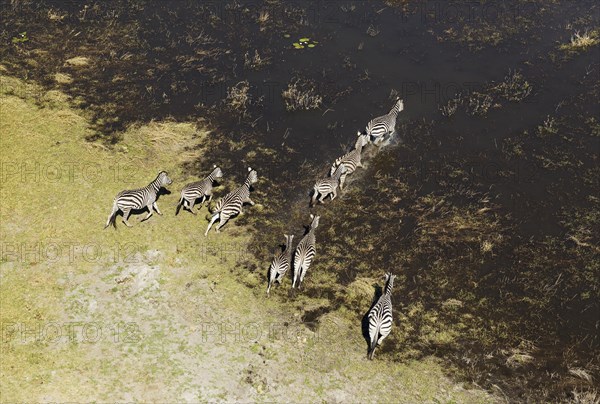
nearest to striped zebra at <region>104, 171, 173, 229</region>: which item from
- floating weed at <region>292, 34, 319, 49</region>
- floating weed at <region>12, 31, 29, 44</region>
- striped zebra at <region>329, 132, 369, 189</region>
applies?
striped zebra at <region>329, 132, 369, 189</region>

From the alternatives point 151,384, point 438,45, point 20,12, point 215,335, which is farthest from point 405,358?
point 20,12

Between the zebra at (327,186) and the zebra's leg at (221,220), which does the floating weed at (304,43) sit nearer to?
the zebra at (327,186)

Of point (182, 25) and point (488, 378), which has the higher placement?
point (182, 25)

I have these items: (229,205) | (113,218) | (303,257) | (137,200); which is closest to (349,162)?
(229,205)

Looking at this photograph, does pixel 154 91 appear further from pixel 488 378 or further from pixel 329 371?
pixel 488 378

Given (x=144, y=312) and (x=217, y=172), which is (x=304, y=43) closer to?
(x=217, y=172)

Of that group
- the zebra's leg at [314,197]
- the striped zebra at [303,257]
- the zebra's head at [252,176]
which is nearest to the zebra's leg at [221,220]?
the zebra's head at [252,176]
